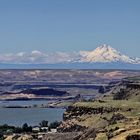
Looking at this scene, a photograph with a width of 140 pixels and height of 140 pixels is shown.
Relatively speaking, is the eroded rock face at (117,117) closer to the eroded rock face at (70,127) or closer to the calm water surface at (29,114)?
the eroded rock face at (70,127)

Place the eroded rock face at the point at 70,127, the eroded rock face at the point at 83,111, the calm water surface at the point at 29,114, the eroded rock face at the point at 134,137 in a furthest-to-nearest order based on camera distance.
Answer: the calm water surface at the point at 29,114 < the eroded rock face at the point at 83,111 < the eroded rock face at the point at 70,127 < the eroded rock face at the point at 134,137

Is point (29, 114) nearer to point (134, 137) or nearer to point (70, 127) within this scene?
point (70, 127)

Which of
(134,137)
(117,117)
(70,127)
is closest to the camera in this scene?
(134,137)

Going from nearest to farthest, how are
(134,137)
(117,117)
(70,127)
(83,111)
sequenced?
1. (134,137)
2. (117,117)
3. (70,127)
4. (83,111)

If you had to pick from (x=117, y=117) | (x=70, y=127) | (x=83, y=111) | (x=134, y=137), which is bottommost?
(x=70, y=127)

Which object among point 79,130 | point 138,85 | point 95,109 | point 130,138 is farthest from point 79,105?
point 130,138

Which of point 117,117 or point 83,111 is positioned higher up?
point 117,117

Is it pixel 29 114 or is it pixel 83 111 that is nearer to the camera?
pixel 83 111

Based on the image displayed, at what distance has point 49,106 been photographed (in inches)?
6895

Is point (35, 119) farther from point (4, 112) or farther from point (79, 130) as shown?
point (79, 130)

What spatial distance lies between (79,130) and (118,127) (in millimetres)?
21676

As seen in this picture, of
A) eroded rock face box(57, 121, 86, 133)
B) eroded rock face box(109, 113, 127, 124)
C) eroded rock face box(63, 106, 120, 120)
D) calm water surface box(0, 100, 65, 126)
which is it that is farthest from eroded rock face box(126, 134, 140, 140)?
calm water surface box(0, 100, 65, 126)

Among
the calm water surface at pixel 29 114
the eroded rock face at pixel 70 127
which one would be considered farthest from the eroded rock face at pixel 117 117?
the calm water surface at pixel 29 114

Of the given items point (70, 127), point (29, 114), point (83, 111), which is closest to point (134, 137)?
point (70, 127)
